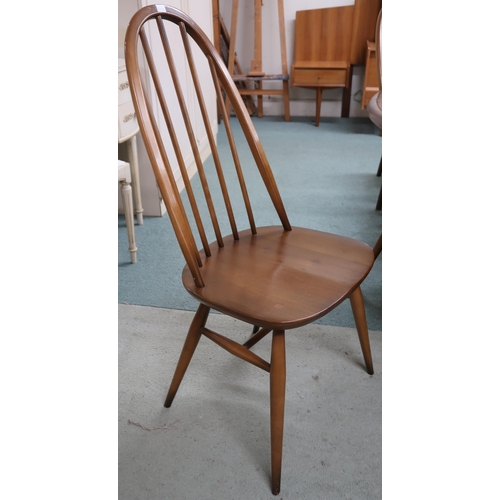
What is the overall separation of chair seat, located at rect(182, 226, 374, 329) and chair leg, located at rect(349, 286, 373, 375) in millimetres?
155

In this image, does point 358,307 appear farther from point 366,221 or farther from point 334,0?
point 334,0

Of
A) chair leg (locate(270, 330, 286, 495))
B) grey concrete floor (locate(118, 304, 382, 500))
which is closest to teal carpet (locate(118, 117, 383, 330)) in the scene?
grey concrete floor (locate(118, 304, 382, 500))

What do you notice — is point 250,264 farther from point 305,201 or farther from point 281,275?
point 305,201

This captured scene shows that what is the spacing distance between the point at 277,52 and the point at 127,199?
118 inches

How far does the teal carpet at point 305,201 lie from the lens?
1950mm

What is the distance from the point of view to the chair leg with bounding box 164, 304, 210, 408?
50.8 inches

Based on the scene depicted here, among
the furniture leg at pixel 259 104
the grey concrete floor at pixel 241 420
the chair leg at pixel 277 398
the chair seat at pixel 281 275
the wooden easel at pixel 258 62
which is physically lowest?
the grey concrete floor at pixel 241 420

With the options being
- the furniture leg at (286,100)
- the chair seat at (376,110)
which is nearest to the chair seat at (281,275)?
the chair seat at (376,110)

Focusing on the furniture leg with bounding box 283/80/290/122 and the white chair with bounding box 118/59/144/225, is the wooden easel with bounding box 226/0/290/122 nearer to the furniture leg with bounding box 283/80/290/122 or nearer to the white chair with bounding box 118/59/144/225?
the furniture leg with bounding box 283/80/290/122

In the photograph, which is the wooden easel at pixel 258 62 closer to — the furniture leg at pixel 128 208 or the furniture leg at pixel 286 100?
the furniture leg at pixel 286 100

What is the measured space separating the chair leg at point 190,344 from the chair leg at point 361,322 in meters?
0.41

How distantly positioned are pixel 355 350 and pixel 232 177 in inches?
72.5

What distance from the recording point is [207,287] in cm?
113
